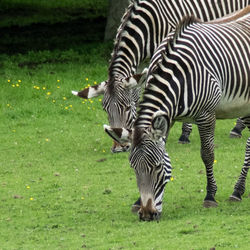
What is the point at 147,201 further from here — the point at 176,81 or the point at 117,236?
the point at 176,81

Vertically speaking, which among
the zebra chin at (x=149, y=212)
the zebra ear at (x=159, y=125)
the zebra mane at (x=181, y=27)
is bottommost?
the zebra chin at (x=149, y=212)

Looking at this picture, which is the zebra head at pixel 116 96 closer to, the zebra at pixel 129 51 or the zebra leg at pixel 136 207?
the zebra at pixel 129 51

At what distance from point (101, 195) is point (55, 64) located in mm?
10594

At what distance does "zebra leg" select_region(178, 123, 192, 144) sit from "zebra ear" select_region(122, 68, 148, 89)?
231cm

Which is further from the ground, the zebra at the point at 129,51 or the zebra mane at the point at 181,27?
the zebra mane at the point at 181,27

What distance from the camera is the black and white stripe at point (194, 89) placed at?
860cm

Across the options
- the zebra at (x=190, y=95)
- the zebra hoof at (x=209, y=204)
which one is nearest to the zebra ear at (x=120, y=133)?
the zebra at (x=190, y=95)

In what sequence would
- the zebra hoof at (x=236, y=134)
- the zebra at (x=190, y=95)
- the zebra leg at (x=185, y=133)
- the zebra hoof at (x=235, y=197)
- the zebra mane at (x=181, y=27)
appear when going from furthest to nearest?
the zebra hoof at (x=236, y=134)
the zebra leg at (x=185, y=133)
the zebra hoof at (x=235, y=197)
the zebra mane at (x=181, y=27)
the zebra at (x=190, y=95)

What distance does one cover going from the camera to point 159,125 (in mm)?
8516

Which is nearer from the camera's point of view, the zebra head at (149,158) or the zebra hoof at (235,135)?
the zebra head at (149,158)

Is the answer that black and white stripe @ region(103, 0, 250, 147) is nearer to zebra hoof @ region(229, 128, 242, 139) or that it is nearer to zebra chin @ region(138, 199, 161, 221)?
zebra hoof @ region(229, 128, 242, 139)

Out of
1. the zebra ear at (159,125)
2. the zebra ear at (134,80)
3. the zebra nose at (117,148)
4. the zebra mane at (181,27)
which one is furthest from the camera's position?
the zebra nose at (117,148)

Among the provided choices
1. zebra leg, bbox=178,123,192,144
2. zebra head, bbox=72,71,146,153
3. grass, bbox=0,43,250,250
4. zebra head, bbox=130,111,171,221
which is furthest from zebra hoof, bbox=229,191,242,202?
zebra leg, bbox=178,123,192,144

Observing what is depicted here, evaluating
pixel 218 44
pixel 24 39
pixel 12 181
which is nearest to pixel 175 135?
pixel 12 181
